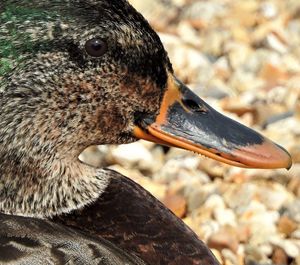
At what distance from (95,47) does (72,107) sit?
0.66 feet

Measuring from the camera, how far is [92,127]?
322 cm

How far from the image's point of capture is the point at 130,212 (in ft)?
10.6

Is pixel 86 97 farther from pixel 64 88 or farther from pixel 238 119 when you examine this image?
pixel 238 119

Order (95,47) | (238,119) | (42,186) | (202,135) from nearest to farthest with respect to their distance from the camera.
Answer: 1. (95,47)
2. (42,186)
3. (202,135)
4. (238,119)

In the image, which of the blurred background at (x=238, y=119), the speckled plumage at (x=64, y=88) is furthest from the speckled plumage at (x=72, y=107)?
the blurred background at (x=238, y=119)

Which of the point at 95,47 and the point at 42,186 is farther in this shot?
the point at 42,186

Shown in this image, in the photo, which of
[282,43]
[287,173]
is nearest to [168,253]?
[287,173]

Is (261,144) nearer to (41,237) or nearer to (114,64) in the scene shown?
(114,64)

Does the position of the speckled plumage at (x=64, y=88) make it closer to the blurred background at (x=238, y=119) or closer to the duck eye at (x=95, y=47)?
the duck eye at (x=95, y=47)

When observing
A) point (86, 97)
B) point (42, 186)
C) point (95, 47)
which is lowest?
point (42, 186)

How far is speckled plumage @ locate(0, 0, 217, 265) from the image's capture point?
9.93 ft

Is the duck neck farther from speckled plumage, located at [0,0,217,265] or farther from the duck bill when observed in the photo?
the duck bill

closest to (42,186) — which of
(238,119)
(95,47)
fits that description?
(95,47)

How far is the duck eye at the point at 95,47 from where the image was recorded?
10.0 feet
